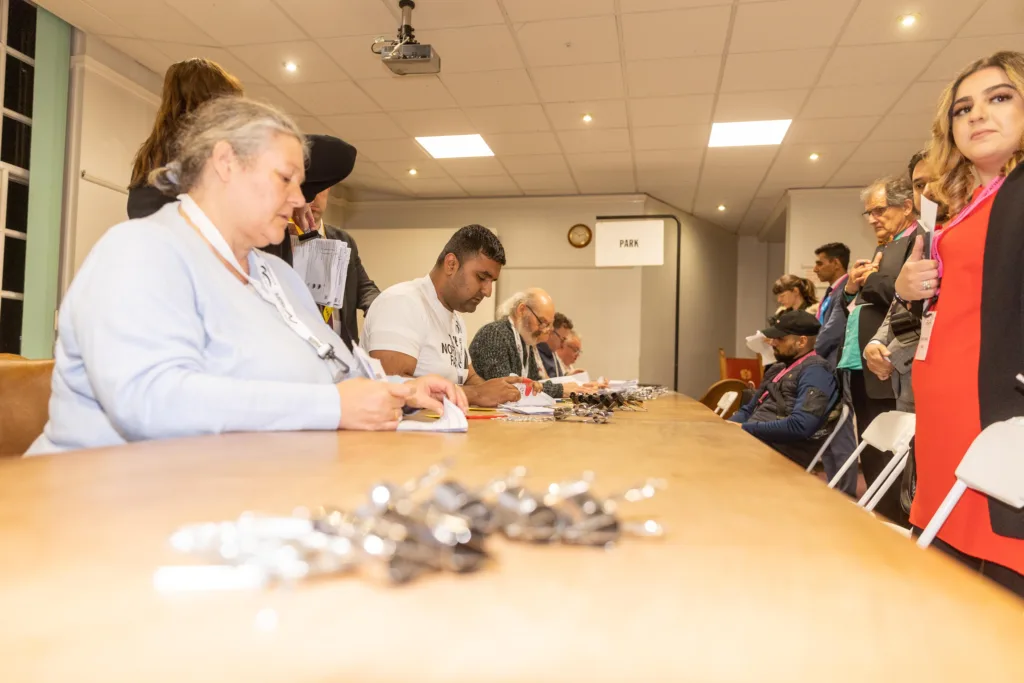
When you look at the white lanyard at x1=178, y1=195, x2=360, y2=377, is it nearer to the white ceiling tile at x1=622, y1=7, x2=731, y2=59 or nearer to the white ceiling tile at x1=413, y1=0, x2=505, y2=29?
the white ceiling tile at x1=413, y1=0, x2=505, y2=29

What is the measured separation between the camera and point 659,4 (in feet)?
11.9

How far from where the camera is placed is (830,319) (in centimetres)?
312

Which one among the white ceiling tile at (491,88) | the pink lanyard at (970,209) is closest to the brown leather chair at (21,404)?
the pink lanyard at (970,209)

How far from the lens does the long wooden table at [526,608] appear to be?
0.90 ft

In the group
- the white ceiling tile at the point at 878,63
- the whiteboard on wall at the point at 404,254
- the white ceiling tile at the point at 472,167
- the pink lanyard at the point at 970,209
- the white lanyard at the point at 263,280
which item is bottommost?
the white lanyard at the point at 263,280

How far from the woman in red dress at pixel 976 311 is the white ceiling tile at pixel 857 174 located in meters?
5.42

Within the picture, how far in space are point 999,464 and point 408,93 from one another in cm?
469

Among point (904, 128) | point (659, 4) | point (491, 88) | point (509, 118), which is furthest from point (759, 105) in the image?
point (491, 88)

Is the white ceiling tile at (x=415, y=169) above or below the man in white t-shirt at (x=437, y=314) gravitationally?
above

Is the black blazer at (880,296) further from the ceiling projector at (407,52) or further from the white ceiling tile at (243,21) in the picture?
the white ceiling tile at (243,21)

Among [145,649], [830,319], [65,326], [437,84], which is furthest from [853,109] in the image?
[145,649]

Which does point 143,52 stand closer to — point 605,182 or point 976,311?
point 605,182

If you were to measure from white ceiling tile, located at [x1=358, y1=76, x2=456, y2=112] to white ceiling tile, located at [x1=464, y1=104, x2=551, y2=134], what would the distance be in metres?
0.27

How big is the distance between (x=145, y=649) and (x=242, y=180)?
1.00 meters
